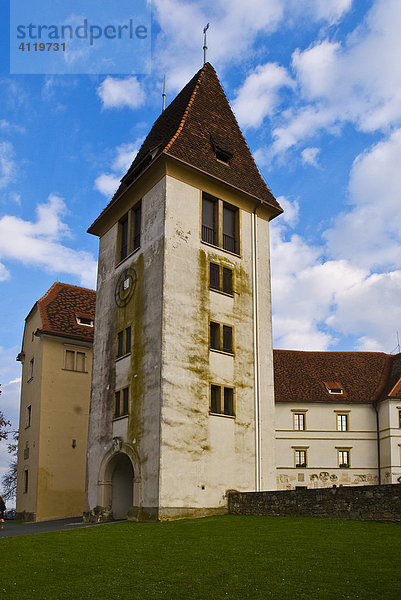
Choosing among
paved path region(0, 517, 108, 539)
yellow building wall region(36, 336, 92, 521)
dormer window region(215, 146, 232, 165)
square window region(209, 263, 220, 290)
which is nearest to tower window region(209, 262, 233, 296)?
square window region(209, 263, 220, 290)

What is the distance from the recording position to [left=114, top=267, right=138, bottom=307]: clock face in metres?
28.5

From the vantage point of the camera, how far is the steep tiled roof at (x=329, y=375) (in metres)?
52.8

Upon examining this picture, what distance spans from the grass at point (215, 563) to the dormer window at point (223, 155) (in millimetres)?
17701

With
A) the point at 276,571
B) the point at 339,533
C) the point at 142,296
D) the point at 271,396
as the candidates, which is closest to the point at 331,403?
the point at 271,396

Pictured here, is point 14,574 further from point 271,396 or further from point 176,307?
point 271,396

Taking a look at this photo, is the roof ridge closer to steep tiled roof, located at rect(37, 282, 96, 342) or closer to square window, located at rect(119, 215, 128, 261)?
square window, located at rect(119, 215, 128, 261)

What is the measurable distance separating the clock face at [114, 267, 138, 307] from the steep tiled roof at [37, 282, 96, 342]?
935 centimetres

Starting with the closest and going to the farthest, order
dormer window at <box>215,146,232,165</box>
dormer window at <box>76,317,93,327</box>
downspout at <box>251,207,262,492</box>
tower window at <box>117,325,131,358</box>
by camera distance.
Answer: downspout at <box>251,207,262,492</box>
tower window at <box>117,325,131,358</box>
dormer window at <box>215,146,232,165</box>
dormer window at <box>76,317,93,327</box>

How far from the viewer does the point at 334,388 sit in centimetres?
5381

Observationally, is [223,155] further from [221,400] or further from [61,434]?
[61,434]

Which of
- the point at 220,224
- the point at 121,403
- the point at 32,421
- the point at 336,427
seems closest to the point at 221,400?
the point at 121,403

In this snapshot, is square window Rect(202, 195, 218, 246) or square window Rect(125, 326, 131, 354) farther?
square window Rect(202, 195, 218, 246)

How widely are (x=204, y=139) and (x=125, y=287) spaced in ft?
27.0

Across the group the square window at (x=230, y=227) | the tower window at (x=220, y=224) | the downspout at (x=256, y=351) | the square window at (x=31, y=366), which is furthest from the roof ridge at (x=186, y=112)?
the square window at (x=31, y=366)
